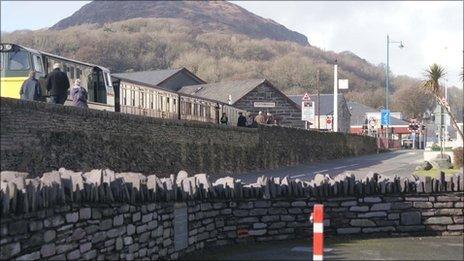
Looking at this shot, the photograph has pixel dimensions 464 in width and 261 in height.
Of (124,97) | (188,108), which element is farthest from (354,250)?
(188,108)

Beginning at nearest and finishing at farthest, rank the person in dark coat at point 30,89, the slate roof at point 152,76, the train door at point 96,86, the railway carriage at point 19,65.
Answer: the person in dark coat at point 30,89
the railway carriage at point 19,65
the train door at point 96,86
the slate roof at point 152,76

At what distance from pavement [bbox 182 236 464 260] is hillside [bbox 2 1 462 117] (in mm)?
101877

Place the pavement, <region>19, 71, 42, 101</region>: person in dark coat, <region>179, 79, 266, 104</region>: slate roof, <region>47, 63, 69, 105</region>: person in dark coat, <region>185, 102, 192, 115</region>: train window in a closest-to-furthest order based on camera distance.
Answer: the pavement
<region>19, 71, 42, 101</region>: person in dark coat
<region>47, 63, 69, 105</region>: person in dark coat
<region>185, 102, 192, 115</region>: train window
<region>179, 79, 266, 104</region>: slate roof

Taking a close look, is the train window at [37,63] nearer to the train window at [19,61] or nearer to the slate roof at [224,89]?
the train window at [19,61]

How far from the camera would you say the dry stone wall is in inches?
255

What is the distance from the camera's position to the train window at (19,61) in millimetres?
22656

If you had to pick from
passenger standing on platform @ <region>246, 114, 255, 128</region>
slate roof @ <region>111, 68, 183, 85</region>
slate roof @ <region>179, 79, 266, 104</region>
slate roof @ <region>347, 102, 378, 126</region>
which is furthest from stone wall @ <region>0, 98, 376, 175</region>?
slate roof @ <region>347, 102, 378, 126</region>

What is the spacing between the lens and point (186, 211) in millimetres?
9531

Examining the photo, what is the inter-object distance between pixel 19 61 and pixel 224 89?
154ft

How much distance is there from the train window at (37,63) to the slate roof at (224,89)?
131 ft

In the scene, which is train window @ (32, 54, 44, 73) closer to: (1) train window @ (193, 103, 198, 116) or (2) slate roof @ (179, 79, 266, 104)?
(1) train window @ (193, 103, 198, 116)

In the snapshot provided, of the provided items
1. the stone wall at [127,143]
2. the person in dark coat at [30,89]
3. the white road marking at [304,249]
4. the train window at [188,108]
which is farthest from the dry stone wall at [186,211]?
the train window at [188,108]

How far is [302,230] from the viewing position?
36.0 feet

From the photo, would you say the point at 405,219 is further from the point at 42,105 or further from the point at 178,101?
the point at 178,101
